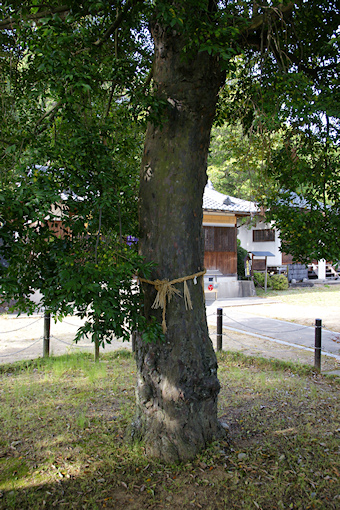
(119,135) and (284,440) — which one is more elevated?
(119,135)

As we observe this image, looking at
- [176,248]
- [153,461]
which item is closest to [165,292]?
[176,248]

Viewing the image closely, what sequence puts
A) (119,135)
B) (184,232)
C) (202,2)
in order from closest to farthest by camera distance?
(202,2)
(184,232)
(119,135)

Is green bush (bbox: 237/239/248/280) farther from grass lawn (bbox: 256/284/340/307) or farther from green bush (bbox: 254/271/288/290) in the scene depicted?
grass lawn (bbox: 256/284/340/307)

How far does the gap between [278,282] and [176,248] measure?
18013 mm

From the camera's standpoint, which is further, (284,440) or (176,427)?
(284,440)

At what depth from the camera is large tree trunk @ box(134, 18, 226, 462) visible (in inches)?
153

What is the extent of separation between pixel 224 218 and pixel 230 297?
12.6 ft

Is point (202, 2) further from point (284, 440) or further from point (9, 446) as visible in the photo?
point (9, 446)

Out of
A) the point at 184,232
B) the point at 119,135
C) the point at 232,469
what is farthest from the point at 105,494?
the point at 119,135

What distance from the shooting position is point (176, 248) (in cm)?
400

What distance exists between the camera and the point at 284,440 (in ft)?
13.8

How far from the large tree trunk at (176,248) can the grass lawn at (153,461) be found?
0.34 meters

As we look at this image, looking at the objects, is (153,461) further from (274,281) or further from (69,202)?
(274,281)

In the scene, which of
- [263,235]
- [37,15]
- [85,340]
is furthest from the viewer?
[263,235]
